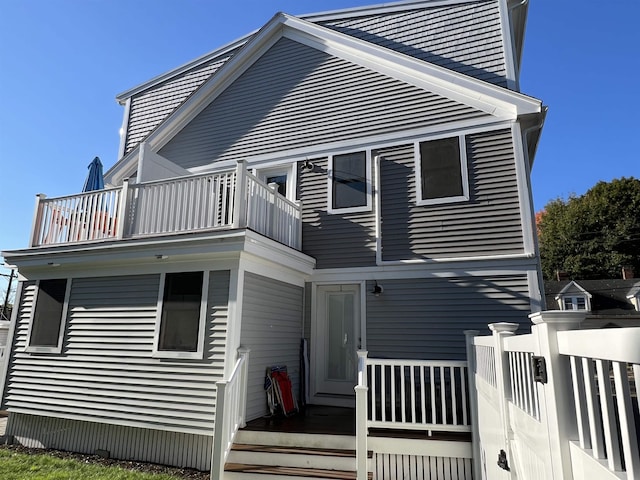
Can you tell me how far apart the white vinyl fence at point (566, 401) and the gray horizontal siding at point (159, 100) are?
32.2 feet

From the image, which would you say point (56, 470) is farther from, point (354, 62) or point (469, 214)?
point (354, 62)

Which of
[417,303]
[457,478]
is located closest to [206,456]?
[457,478]

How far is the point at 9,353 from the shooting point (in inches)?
281

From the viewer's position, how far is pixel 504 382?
3201mm

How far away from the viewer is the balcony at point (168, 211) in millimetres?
6035

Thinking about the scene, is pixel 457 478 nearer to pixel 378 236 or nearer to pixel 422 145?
pixel 378 236

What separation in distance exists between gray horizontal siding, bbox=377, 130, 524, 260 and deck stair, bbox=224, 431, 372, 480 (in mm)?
3396

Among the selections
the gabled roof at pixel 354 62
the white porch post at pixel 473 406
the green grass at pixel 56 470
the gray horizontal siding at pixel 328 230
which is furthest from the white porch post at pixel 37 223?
the white porch post at pixel 473 406

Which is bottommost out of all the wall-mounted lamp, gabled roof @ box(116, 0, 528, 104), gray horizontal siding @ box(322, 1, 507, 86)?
the wall-mounted lamp

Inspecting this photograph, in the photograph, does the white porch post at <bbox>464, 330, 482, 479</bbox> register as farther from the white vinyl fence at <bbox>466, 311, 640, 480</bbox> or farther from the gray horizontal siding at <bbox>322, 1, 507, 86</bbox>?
the gray horizontal siding at <bbox>322, 1, 507, 86</bbox>

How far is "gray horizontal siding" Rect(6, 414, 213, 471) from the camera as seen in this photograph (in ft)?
18.4

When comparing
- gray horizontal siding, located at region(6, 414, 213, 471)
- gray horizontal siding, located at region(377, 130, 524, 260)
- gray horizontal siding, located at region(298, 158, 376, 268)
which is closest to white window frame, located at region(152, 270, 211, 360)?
gray horizontal siding, located at region(6, 414, 213, 471)

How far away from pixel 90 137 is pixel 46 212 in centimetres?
597

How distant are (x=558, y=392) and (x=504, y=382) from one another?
1.62 metres
